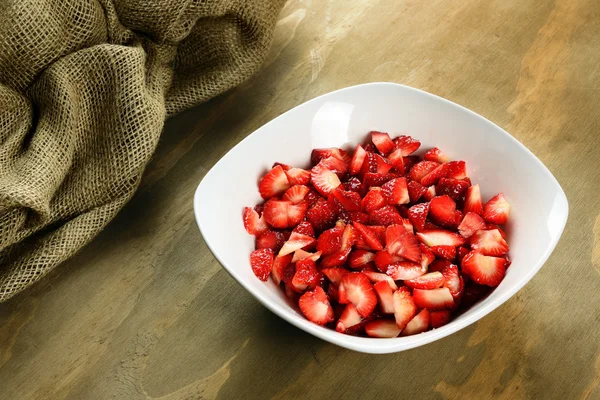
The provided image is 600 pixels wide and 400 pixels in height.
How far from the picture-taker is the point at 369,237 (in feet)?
2.58

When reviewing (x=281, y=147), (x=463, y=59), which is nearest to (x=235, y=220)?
(x=281, y=147)

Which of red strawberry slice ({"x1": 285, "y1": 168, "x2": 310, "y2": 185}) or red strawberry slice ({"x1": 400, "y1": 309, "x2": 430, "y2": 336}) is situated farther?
red strawberry slice ({"x1": 285, "y1": 168, "x2": 310, "y2": 185})

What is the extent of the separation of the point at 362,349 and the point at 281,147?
32cm

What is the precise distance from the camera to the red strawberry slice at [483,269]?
0.77 m

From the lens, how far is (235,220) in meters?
0.83

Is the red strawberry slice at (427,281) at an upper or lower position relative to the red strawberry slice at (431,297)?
upper

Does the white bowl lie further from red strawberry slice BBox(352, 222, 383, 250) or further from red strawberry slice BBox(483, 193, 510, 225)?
red strawberry slice BBox(352, 222, 383, 250)

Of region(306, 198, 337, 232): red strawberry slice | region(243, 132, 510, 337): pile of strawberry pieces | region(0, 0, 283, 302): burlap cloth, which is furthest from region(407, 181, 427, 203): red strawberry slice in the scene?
region(0, 0, 283, 302): burlap cloth

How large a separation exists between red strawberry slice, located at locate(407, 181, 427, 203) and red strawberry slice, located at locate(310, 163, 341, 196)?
0.30 feet

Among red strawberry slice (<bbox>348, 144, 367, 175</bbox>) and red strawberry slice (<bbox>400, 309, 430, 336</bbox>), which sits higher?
red strawberry slice (<bbox>348, 144, 367, 175</bbox>)

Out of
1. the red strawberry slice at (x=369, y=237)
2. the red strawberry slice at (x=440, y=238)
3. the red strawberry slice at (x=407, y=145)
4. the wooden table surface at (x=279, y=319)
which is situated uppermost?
the red strawberry slice at (x=407, y=145)

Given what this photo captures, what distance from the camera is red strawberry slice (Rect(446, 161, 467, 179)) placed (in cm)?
88

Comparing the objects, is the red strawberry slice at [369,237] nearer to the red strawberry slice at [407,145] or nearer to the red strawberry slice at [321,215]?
the red strawberry slice at [321,215]

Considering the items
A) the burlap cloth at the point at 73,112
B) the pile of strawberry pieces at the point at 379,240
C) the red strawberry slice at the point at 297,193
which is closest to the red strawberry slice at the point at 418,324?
the pile of strawberry pieces at the point at 379,240
